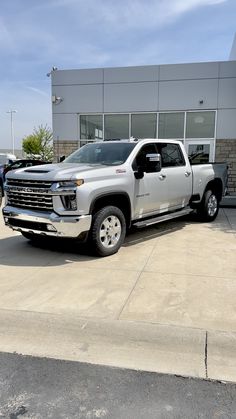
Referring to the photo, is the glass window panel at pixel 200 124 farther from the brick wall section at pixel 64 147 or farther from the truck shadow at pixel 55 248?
the truck shadow at pixel 55 248

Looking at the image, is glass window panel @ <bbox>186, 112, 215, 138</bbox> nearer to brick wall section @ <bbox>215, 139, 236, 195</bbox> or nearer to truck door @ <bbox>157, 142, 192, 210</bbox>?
brick wall section @ <bbox>215, 139, 236, 195</bbox>

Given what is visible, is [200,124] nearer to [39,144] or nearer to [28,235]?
[28,235]

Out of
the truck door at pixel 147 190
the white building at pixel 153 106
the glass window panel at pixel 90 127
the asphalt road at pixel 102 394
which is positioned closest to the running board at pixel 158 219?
the truck door at pixel 147 190

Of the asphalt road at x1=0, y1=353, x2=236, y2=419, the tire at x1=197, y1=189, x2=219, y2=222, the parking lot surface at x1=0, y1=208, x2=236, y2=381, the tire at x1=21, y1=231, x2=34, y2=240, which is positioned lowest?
the asphalt road at x1=0, y1=353, x2=236, y2=419

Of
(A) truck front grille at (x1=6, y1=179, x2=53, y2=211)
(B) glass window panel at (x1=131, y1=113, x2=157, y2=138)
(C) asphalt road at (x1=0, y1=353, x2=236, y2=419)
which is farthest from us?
(B) glass window panel at (x1=131, y1=113, x2=157, y2=138)

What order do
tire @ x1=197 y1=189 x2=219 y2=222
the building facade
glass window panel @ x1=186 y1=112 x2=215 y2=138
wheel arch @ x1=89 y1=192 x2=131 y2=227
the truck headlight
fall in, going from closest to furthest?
the truck headlight → wheel arch @ x1=89 y1=192 x2=131 y2=227 → tire @ x1=197 y1=189 x2=219 y2=222 → the building facade → glass window panel @ x1=186 y1=112 x2=215 y2=138

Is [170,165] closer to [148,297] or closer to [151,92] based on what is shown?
[148,297]

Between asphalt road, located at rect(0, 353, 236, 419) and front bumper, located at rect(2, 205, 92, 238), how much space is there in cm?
259

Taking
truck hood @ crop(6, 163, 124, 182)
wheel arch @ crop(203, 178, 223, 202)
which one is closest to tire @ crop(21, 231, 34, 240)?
truck hood @ crop(6, 163, 124, 182)

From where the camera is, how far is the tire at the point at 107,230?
586 cm

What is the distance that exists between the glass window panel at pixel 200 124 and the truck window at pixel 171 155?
6946 mm

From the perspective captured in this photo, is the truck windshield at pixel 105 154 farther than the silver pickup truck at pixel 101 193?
Yes

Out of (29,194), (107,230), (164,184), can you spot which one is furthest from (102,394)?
(164,184)

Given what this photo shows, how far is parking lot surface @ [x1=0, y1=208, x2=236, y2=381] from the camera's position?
334 cm
